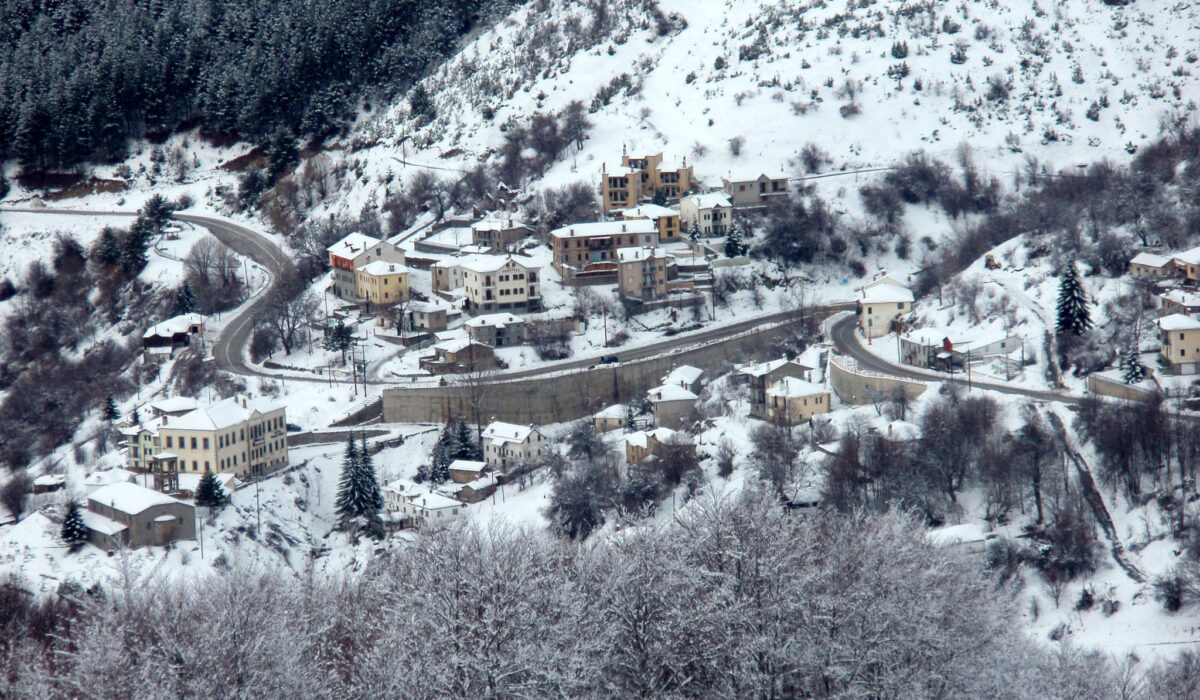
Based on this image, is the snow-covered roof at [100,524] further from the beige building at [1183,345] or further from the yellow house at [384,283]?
the beige building at [1183,345]

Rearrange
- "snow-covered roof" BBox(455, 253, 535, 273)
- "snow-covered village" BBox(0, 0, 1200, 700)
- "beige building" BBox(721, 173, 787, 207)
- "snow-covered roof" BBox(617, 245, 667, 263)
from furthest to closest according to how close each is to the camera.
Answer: "beige building" BBox(721, 173, 787, 207)
"snow-covered roof" BBox(617, 245, 667, 263)
"snow-covered roof" BBox(455, 253, 535, 273)
"snow-covered village" BBox(0, 0, 1200, 700)

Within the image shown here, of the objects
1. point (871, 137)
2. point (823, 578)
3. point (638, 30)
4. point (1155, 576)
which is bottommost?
point (1155, 576)

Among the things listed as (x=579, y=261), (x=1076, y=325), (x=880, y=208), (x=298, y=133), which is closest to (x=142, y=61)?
(x=298, y=133)

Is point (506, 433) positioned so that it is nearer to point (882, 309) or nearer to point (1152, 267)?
point (882, 309)

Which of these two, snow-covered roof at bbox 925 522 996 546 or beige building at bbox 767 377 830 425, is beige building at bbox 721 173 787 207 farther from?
snow-covered roof at bbox 925 522 996 546

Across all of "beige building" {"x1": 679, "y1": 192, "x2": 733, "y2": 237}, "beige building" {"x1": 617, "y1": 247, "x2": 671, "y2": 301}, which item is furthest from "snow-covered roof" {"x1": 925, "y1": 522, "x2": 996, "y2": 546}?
"beige building" {"x1": 679, "y1": 192, "x2": 733, "y2": 237}

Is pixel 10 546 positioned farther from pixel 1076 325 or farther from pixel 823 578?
pixel 1076 325
